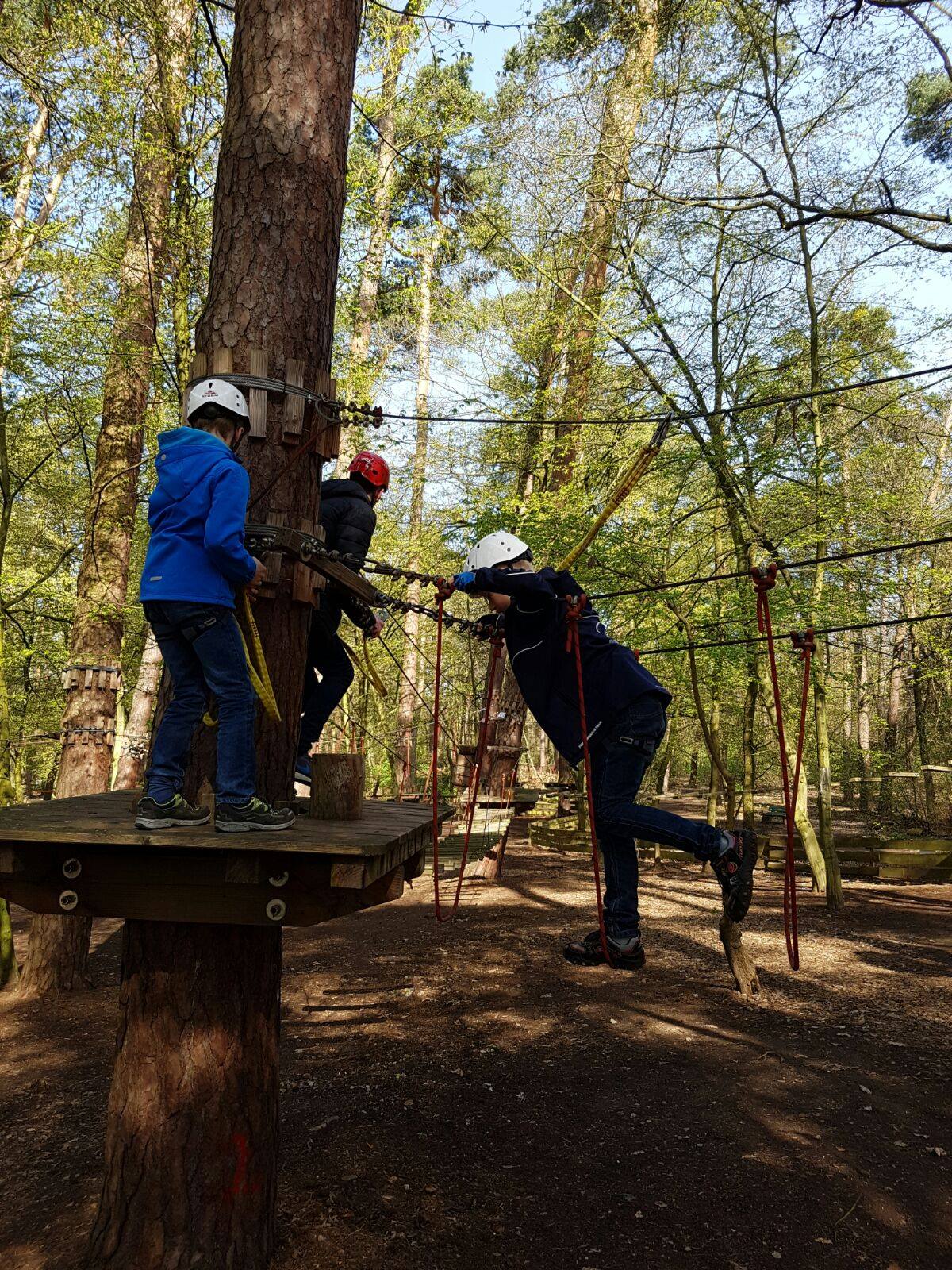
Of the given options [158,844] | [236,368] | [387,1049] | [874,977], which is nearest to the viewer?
[158,844]

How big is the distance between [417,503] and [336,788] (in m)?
14.3

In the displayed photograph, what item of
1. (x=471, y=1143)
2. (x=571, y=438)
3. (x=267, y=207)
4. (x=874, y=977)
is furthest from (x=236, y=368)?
(x=571, y=438)

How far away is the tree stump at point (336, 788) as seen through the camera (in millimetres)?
2969

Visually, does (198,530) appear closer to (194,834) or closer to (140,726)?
(194,834)

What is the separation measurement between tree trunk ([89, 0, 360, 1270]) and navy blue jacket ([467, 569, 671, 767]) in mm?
1064

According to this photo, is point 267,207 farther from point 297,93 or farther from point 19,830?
point 19,830

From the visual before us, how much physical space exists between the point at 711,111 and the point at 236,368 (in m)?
9.65

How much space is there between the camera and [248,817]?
2557 mm

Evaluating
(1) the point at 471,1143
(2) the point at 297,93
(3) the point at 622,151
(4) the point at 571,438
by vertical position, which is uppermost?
(3) the point at 622,151

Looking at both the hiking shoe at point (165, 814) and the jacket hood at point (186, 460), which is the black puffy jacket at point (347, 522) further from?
the hiking shoe at point (165, 814)

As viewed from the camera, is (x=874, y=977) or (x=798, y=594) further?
(x=798, y=594)

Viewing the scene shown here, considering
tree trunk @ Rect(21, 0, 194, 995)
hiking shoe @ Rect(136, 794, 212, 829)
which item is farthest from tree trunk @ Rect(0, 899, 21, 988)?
hiking shoe @ Rect(136, 794, 212, 829)

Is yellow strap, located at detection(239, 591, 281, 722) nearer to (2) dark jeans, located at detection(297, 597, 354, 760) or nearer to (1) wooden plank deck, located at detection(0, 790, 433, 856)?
(1) wooden plank deck, located at detection(0, 790, 433, 856)

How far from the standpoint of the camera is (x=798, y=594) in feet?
31.2
